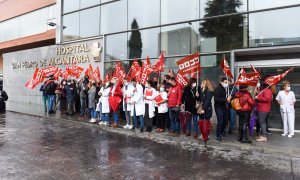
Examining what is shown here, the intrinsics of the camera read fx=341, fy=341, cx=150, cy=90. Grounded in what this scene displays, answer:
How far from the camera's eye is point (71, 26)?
2062cm

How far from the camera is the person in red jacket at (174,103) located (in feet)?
35.4

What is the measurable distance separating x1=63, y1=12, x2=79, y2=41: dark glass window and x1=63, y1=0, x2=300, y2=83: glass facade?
0.22m

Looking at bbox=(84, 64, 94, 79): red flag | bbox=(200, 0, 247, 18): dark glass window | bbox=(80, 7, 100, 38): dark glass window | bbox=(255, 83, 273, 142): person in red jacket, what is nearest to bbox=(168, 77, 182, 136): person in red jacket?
bbox=(255, 83, 273, 142): person in red jacket

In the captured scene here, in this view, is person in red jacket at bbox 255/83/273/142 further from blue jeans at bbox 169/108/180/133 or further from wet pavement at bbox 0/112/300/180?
blue jeans at bbox 169/108/180/133

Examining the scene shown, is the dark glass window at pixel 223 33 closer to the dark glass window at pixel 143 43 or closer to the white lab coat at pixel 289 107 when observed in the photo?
the dark glass window at pixel 143 43

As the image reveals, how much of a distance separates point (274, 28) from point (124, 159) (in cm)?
749

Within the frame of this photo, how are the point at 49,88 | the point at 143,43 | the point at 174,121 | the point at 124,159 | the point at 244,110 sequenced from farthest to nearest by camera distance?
the point at 49,88, the point at 143,43, the point at 174,121, the point at 244,110, the point at 124,159

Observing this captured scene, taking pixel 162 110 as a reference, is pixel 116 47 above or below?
above

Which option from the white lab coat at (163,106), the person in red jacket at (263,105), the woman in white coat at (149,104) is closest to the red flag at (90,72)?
the woman in white coat at (149,104)

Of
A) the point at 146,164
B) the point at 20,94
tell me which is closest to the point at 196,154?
the point at 146,164

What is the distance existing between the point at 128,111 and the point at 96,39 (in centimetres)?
739

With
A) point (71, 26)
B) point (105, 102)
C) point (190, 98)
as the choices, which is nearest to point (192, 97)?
point (190, 98)

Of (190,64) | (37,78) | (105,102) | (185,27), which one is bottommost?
(105,102)

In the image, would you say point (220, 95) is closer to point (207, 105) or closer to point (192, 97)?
point (207, 105)
